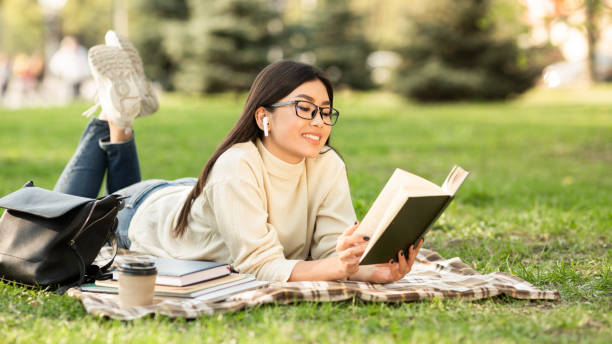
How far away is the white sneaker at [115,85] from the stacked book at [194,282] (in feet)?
5.26

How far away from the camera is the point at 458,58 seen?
2098cm

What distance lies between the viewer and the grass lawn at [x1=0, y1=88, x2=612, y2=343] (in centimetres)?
284

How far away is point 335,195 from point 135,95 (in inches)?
72.0

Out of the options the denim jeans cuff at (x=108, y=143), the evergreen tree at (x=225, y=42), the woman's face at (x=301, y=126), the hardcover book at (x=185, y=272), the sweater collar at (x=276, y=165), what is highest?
the evergreen tree at (x=225, y=42)

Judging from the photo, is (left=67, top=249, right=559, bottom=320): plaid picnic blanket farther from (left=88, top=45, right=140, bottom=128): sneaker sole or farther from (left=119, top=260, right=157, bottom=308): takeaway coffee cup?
(left=88, top=45, right=140, bottom=128): sneaker sole

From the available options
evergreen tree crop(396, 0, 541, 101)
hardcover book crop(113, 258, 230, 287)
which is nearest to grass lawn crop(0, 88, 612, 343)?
hardcover book crop(113, 258, 230, 287)

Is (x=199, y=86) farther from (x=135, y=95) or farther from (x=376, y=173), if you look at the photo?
(x=135, y=95)

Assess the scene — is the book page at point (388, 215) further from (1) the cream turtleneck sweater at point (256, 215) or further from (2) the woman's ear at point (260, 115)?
(2) the woman's ear at point (260, 115)

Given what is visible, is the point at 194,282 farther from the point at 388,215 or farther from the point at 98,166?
the point at 98,166

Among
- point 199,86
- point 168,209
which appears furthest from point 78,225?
point 199,86

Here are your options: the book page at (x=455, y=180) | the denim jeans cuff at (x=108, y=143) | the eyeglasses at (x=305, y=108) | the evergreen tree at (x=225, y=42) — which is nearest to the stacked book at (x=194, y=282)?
the eyeglasses at (x=305, y=108)

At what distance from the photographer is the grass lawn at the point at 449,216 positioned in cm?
A: 284

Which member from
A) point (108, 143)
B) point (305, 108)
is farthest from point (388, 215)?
point (108, 143)

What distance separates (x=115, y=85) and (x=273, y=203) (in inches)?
72.2
